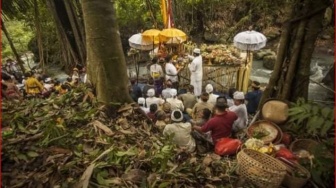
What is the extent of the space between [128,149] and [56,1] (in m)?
8.55

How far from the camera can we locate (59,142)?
12.7 feet

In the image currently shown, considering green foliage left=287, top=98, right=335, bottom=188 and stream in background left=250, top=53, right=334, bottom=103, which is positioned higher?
green foliage left=287, top=98, right=335, bottom=188

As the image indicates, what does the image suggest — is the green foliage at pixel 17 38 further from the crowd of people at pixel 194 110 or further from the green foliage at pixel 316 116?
the green foliage at pixel 316 116

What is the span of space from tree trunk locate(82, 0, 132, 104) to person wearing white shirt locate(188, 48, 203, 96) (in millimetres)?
4562

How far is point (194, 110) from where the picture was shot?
23.6 ft

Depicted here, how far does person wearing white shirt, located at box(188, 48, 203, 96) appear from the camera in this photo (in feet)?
30.9

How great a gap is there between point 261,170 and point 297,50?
2.66 m

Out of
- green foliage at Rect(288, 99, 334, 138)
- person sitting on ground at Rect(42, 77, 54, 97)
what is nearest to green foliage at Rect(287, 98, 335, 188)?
green foliage at Rect(288, 99, 334, 138)

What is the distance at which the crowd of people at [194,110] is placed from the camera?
18.1 feet

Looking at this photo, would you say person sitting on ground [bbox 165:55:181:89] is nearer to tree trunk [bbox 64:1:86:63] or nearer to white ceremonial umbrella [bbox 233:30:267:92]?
white ceremonial umbrella [bbox 233:30:267:92]

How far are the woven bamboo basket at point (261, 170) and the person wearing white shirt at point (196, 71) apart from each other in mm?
5318

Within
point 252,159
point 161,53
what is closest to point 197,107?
point 252,159

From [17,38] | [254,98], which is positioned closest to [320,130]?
[254,98]

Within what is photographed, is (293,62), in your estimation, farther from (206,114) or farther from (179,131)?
(179,131)
